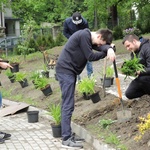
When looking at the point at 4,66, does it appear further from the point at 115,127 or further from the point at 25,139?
the point at 115,127

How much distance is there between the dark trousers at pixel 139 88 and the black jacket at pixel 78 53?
114cm

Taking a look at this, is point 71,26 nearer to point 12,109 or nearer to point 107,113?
point 12,109

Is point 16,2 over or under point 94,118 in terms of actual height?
over

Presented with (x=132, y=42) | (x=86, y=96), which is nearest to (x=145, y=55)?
(x=132, y=42)

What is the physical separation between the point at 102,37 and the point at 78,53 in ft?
1.60

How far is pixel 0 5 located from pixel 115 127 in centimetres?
1849

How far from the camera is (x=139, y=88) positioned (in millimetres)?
7621

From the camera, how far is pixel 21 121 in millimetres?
9148

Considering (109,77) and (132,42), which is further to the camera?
(109,77)

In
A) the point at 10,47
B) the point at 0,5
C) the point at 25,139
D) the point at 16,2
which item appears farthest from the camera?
the point at 10,47

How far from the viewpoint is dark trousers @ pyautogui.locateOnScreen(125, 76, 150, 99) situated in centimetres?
735

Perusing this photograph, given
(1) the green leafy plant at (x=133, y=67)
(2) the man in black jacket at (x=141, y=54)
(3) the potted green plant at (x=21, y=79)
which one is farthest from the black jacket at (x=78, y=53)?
(3) the potted green plant at (x=21, y=79)

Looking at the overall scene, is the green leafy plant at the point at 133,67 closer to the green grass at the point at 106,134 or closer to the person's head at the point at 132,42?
the person's head at the point at 132,42

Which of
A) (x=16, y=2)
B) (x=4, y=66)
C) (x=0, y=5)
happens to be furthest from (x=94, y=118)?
Result: (x=16, y=2)
